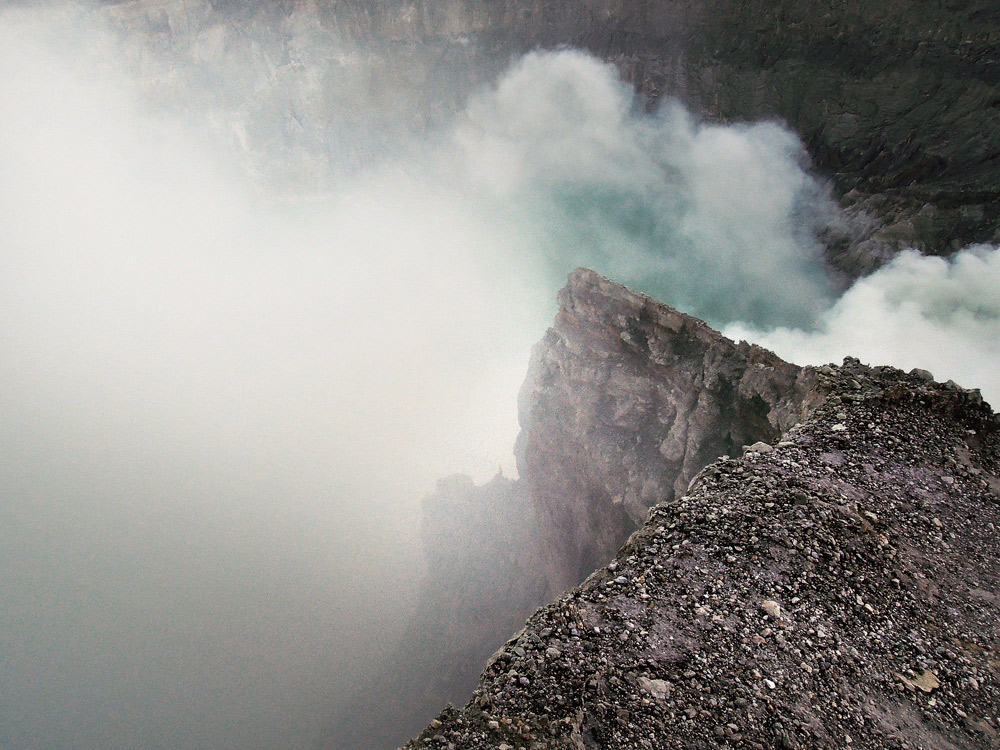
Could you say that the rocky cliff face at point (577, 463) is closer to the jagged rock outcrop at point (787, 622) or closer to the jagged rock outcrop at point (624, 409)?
the jagged rock outcrop at point (624, 409)

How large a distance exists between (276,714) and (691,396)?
4028 cm

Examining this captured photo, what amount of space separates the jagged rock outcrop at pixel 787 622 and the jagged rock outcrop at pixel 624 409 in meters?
8.94

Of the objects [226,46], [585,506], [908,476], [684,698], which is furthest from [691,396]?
[226,46]

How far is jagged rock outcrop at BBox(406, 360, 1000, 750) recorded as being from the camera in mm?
6383

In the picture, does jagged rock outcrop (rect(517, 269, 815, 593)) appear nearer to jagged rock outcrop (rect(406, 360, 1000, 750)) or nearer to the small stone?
jagged rock outcrop (rect(406, 360, 1000, 750))

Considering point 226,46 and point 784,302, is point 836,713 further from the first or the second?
point 226,46

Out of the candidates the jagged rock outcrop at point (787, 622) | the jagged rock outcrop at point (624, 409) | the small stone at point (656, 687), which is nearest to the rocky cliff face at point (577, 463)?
the jagged rock outcrop at point (624, 409)

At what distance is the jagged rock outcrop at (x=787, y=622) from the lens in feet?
20.9

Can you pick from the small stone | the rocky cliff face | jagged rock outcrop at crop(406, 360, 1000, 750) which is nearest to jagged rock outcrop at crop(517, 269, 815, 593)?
the rocky cliff face

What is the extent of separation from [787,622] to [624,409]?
1983 centimetres

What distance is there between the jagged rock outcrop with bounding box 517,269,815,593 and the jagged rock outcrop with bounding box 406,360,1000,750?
8935 millimetres

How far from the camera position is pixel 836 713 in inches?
254

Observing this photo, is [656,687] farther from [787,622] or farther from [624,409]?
[624,409]

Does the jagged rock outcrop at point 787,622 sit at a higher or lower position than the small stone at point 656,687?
higher
